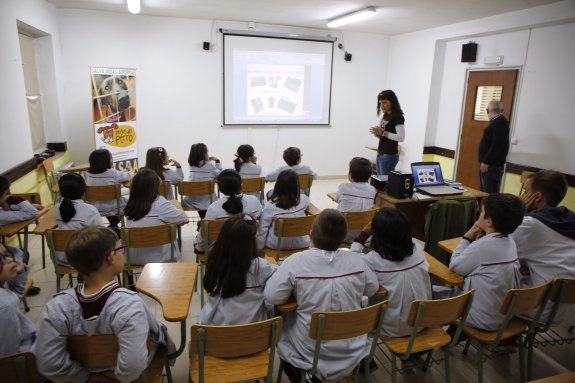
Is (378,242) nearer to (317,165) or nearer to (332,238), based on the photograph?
(332,238)

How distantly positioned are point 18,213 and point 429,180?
364 cm

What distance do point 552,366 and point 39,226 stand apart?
359 centimetres

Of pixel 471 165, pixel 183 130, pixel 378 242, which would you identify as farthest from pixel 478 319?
pixel 183 130

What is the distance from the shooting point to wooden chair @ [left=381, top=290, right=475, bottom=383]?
177 centimetres

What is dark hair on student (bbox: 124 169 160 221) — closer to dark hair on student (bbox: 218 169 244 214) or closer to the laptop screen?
dark hair on student (bbox: 218 169 244 214)

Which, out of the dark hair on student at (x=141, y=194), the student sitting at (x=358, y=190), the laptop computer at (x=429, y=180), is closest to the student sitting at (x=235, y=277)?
the dark hair on student at (x=141, y=194)

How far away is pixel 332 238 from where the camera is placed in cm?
174

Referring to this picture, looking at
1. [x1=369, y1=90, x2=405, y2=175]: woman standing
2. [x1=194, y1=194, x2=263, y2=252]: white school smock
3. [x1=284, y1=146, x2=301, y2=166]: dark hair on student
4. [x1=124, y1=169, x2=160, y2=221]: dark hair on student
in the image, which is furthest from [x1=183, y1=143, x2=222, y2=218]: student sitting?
[x1=369, y1=90, x2=405, y2=175]: woman standing

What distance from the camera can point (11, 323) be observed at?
58.7 inches

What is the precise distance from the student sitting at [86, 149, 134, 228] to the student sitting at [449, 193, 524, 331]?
310 cm

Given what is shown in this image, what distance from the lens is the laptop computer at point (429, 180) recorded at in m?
3.78

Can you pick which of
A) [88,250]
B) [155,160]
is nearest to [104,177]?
[155,160]

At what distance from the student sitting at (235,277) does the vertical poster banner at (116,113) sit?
477cm

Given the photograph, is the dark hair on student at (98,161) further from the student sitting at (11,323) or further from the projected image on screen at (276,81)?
the projected image on screen at (276,81)
